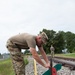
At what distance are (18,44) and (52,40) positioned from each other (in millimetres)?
108379

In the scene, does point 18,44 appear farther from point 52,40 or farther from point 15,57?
point 52,40

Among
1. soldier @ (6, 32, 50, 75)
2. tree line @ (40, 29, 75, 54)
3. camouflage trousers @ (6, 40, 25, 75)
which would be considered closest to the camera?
soldier @ (6, 32, 50, 75)

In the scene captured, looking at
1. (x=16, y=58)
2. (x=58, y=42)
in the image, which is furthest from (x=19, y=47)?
(x=58, y=42)

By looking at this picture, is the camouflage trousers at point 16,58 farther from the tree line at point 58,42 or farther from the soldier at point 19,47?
the tree line at point 58,42

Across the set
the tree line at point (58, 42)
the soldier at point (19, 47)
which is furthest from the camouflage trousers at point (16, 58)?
the tree line at point (58, 42)

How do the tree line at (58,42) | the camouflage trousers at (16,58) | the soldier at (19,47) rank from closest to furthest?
the soldier at (19,47)
the camouflage trousers at (16,58)
the tree line at (58,42)

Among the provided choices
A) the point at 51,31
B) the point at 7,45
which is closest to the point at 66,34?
the point at 51,31

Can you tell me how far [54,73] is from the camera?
5367mm

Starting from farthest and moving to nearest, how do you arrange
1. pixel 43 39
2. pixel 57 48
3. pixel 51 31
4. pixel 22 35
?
1. pixel 51 31
2. pixel 57 48
3. pixel 22 35
4. pixel 43 39

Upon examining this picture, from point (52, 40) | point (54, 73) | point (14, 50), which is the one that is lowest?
point (54, 73)

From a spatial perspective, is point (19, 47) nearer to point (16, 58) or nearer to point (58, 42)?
point (16, 58)

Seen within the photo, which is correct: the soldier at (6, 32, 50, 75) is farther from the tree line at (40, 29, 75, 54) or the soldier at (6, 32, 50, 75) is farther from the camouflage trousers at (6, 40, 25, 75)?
the tree line at (40, 29, 75, 54)

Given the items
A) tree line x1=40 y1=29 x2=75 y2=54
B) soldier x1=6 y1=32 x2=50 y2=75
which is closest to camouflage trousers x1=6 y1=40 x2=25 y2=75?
soldier x1=6 y1=32 x2=50 y2=75

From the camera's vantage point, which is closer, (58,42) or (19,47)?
(19,47)
